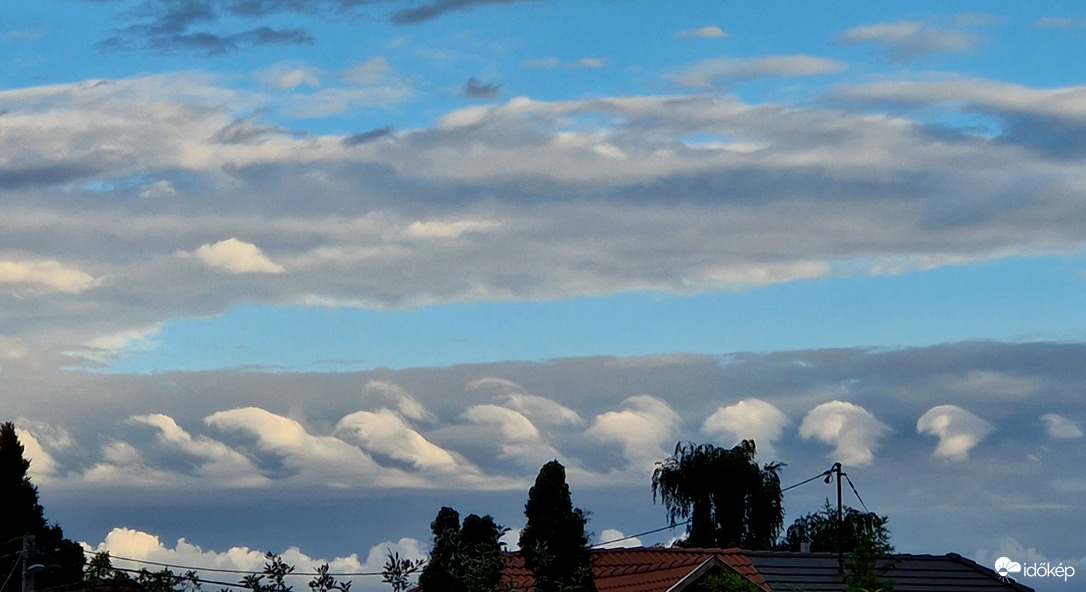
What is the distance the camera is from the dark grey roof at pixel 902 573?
128ft

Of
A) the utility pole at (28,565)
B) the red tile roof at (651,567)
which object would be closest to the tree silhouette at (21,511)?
the utility pole at (28,565)

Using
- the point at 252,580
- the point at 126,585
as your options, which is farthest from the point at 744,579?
the point at 126,585

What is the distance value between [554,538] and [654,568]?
7.82 meters

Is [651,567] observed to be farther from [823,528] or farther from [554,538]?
[823,528]

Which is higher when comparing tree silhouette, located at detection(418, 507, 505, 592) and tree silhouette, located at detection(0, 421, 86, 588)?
tree silhouette, located at detection(0, 421, 86, 588)

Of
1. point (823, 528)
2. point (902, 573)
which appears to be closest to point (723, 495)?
point (823, 528)

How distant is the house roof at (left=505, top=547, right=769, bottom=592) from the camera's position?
1451 inches

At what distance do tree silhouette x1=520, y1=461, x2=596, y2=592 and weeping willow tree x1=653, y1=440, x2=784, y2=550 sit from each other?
36618 mm

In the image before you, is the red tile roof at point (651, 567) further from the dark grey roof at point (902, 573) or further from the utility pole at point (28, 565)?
the utility pole at point (28, 565)

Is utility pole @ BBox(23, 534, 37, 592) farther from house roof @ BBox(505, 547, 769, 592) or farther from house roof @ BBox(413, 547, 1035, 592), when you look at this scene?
house roof @ BBox(505, 547, 769, 592)

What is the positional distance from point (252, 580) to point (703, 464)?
4209 centimetres

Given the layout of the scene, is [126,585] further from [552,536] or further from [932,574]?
[932,574]

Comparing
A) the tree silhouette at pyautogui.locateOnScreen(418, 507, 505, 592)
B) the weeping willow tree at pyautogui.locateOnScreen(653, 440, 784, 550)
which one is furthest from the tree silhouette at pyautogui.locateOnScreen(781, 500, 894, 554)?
the tree silhouette at pyautogui.locateOnScreen(418, 507, 505, 592)

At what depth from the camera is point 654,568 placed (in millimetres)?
38594
